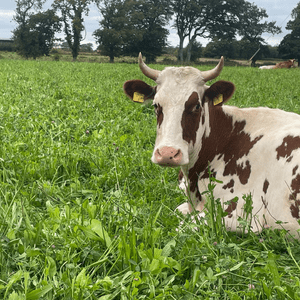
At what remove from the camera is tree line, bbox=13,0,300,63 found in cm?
5944

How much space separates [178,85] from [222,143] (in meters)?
0.89

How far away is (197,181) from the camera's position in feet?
12.6

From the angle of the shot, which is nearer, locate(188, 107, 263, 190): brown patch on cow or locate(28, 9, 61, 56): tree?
locate(188, 107, 263, 190): brown patch on cow

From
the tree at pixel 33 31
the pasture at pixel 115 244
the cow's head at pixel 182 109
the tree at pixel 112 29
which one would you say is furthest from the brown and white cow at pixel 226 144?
the tree at pixel 33 31

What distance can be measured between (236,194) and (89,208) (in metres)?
1.54

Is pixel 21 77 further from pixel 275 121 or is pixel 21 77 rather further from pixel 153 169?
pixel 275 121

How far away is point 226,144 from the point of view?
12.4 feet

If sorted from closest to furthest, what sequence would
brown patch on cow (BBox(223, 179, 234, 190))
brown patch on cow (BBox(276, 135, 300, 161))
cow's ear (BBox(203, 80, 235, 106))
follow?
brown patch on cow (BBox(276, 135, 300, 161)) < brown patch on cow (BBox(223, 179, 234, 190)) < cow's ear (BBox(203, 80, 235, 106))

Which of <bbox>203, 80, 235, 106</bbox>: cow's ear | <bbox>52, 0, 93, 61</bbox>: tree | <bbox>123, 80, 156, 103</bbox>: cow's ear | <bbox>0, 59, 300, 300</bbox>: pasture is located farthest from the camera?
<bbox>52, 0, 93, 61</bbox>: tree

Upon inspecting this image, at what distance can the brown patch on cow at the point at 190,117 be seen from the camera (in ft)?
11.1

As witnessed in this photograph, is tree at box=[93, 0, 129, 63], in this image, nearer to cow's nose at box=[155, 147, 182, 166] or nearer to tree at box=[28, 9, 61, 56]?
tree at box=[28, 9, 61, 56]

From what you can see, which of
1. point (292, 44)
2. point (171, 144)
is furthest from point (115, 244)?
point (292, 44)

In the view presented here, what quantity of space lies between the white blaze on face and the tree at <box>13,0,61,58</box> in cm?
6550

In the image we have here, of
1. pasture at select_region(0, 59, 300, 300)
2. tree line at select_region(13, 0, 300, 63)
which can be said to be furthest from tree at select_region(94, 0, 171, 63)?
pasture at select_region(0, 59, 300, 300)
